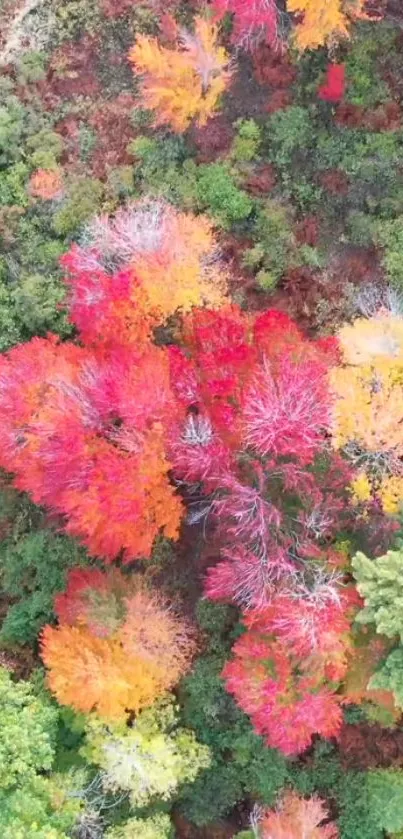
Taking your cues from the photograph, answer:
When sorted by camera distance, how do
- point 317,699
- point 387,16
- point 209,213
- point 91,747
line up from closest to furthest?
point 317,699, point 91,747, point 387,16, point 209,213

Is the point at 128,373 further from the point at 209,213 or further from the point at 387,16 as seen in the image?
the point at 387,16

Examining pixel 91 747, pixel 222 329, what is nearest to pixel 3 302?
pixel 222 329

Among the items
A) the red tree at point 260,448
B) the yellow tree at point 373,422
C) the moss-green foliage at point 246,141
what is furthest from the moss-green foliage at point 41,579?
the moss-green foliage at point 246,141

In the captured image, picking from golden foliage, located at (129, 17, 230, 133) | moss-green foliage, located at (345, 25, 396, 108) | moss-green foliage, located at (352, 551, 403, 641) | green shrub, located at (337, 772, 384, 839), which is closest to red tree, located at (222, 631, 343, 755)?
moss-green foliage, located at (352, 551, 403, 641)

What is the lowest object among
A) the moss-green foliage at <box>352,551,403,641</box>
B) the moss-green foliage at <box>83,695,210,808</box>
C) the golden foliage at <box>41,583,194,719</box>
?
the moss-green foliage at <box>83,695,210,808</box>

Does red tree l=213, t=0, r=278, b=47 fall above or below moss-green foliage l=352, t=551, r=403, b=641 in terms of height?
above

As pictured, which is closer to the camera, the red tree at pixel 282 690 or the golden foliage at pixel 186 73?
the red tree at pixel 282 690

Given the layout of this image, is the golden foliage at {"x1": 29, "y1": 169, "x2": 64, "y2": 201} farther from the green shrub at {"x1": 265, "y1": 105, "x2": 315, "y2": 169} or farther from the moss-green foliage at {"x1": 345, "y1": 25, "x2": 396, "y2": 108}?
the moss-green foliage at {"x1": 345, "y1": 25, "x2": 396, "y2": 108}

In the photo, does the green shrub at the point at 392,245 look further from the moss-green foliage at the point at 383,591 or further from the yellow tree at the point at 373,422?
the moss-green foliage at the point at 383,591
